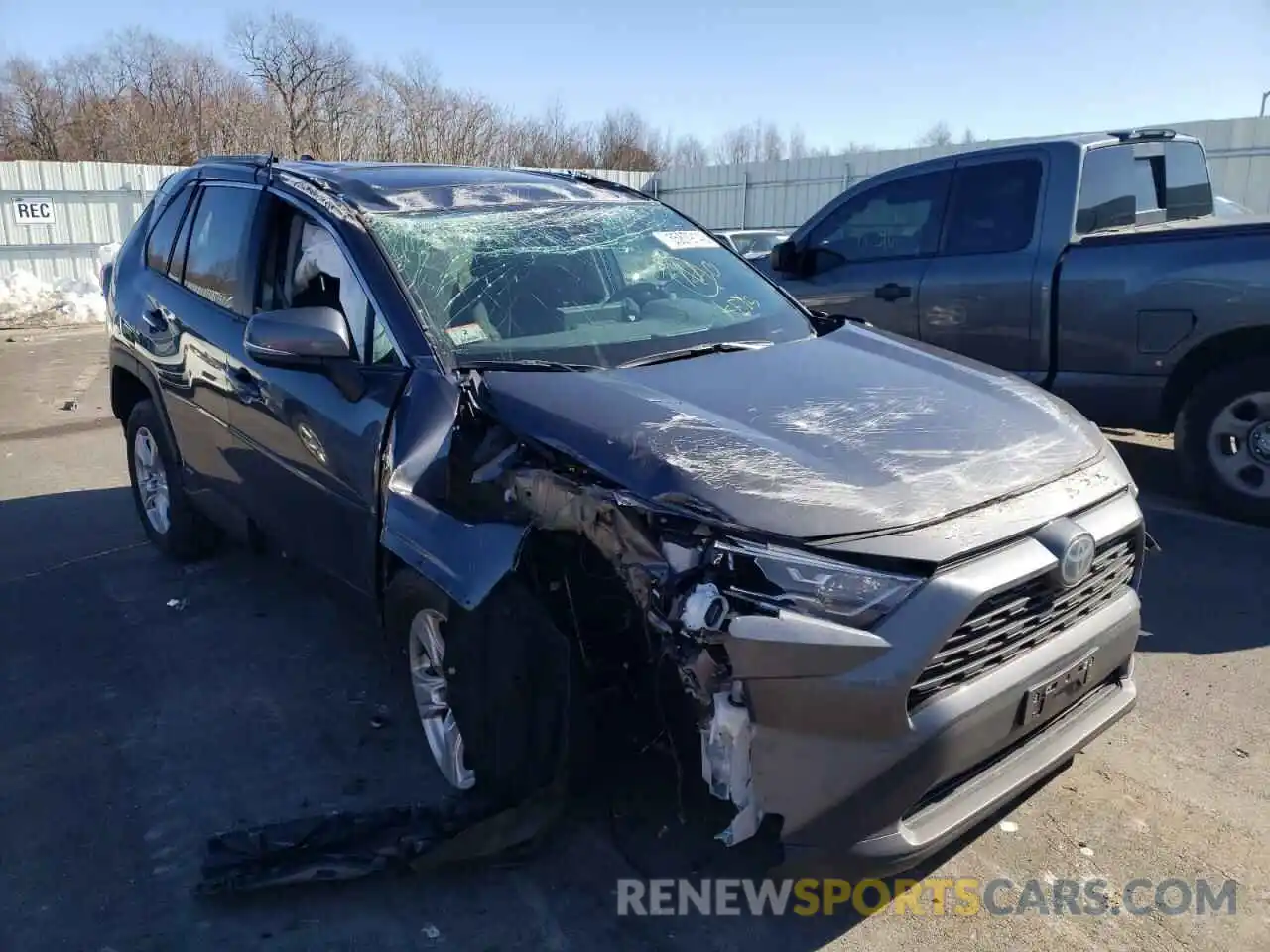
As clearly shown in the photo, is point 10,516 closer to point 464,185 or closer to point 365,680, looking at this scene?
point 365,680

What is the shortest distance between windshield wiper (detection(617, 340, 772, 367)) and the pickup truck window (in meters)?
3.43

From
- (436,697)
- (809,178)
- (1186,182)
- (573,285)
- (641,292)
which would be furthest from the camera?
(809,178)

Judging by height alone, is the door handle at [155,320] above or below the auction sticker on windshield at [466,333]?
below

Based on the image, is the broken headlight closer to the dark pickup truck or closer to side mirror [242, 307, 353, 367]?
side mirror [242, 307, 353, 367]

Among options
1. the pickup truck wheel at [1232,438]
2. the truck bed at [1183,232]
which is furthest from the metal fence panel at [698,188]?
the pickup truck wheel at [1232,438]

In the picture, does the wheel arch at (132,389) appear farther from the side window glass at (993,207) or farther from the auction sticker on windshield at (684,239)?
the side window glass at (993,207)

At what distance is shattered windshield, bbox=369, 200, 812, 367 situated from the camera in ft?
10.9

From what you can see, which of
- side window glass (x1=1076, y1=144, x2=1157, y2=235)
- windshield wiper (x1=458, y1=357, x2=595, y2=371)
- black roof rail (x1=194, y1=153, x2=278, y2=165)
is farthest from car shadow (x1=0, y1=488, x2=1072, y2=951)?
side window glass (x1=1076, y1=144, x2=1157, y2=235)

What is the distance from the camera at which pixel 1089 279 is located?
18.8ft

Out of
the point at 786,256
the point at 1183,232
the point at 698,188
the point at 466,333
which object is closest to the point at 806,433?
the point at 466,333

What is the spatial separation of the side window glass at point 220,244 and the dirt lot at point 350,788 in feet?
4.68

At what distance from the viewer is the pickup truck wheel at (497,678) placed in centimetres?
262

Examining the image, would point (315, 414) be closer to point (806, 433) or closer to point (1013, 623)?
point (806, 433)

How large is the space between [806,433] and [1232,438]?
395 cm
